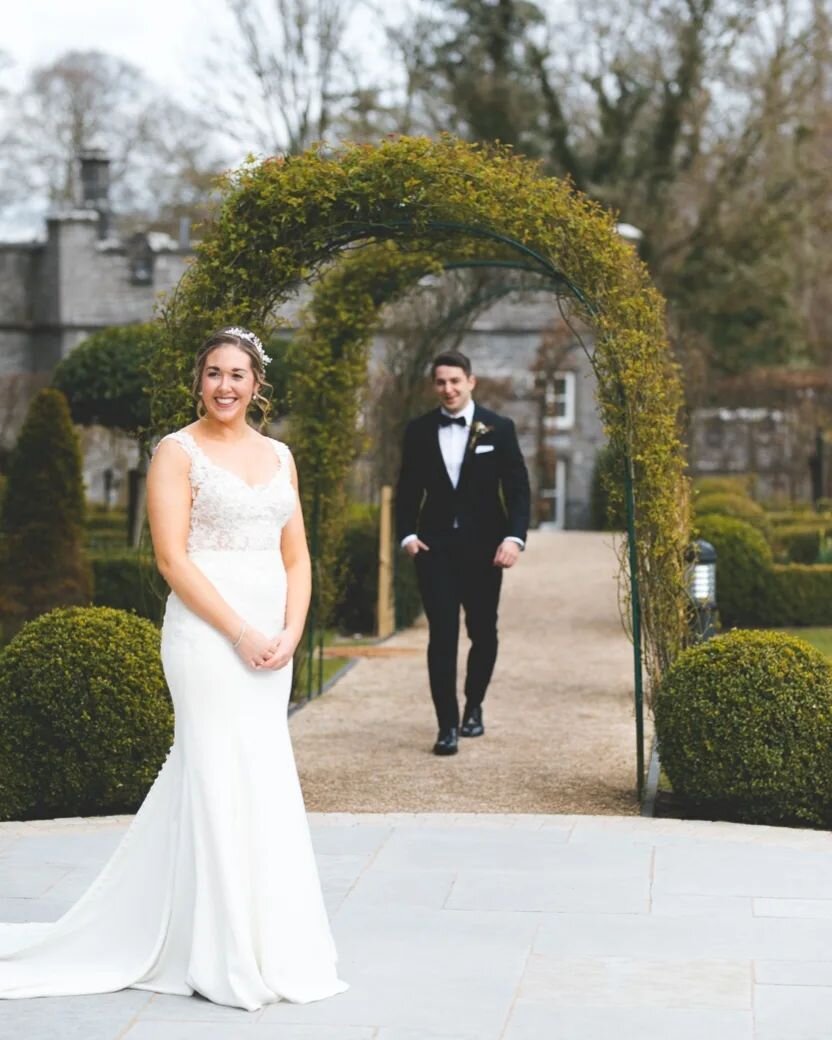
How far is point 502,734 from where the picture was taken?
923cm

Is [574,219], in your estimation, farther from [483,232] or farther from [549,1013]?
[549,1013]

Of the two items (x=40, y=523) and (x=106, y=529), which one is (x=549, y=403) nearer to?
(x=106, y=529)

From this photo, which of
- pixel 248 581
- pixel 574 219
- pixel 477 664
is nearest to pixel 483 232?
pixel 574 219

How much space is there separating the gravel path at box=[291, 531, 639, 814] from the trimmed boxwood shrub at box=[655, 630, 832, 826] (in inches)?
22.9

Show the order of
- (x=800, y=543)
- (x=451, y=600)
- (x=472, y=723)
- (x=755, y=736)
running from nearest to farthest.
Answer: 1. (x=755, y=736)
2. (x=451, y=600)
3. (x=472, y=723)
4. (x=800, y=543)

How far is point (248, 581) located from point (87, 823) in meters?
2.39

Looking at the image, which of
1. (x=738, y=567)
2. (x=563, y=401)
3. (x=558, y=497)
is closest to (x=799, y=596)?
(x=738, y=567)

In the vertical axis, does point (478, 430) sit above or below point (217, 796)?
above

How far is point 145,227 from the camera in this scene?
4009cm

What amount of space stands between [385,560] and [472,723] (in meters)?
5.33

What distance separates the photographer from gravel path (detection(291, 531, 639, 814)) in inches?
296

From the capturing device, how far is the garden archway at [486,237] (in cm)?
737

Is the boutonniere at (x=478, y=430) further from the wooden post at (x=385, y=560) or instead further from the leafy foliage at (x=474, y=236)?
the wooden post at (x=385, y=560)

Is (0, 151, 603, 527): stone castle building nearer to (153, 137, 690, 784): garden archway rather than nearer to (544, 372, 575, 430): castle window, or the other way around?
(544, 372, 575, 430): castle window
